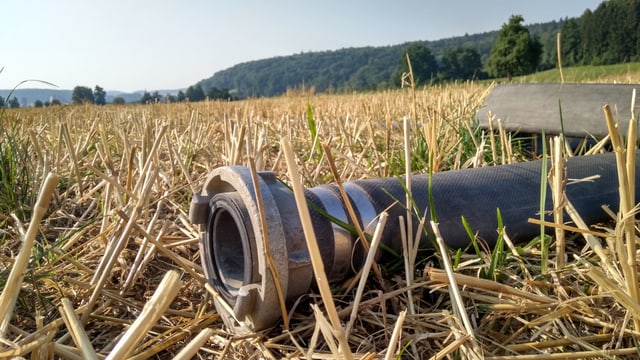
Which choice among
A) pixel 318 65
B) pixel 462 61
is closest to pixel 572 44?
pixel 462 61

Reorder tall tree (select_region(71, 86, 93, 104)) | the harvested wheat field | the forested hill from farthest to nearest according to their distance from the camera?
the forested hill
tall tree (select_region(71, 86, 93, 104))
the harvested wheat field

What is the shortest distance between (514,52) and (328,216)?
153 feet

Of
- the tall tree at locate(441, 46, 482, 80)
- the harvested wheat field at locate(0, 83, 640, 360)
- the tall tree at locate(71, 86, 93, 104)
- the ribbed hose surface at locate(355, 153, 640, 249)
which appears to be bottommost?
the harvested wheat field at locate(0, 83, 640, 360)

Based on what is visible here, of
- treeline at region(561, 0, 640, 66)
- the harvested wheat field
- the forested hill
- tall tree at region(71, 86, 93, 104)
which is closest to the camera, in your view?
the harvested wheat field

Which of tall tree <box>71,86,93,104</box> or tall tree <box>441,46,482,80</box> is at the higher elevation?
tall tree <box>441,46,482,80</box>

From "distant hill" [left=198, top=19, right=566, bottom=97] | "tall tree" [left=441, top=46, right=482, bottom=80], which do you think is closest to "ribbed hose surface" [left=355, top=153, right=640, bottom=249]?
"tall tree" [left=441, top=46, right=482, bottom=80]

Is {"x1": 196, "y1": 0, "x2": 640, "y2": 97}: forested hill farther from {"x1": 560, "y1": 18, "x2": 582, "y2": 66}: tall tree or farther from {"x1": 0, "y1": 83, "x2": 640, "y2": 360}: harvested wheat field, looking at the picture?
{"x1": 0, "y1": 83, "x2": 640, "y2": 360}: harvested wheat field

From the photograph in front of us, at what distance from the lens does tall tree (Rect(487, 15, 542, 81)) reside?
42.5m

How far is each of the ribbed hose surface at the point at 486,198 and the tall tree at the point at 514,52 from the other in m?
44.0

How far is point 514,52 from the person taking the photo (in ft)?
140

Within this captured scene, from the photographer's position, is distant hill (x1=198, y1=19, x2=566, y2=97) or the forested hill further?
distant hill (x1=198, y1=19, x2=566, y2=97)

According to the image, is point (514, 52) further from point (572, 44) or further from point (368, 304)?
point (368, 304)

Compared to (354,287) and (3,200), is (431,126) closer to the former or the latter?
(354,287)

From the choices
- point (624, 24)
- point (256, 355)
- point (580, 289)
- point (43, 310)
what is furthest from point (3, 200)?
point (624, 24)
